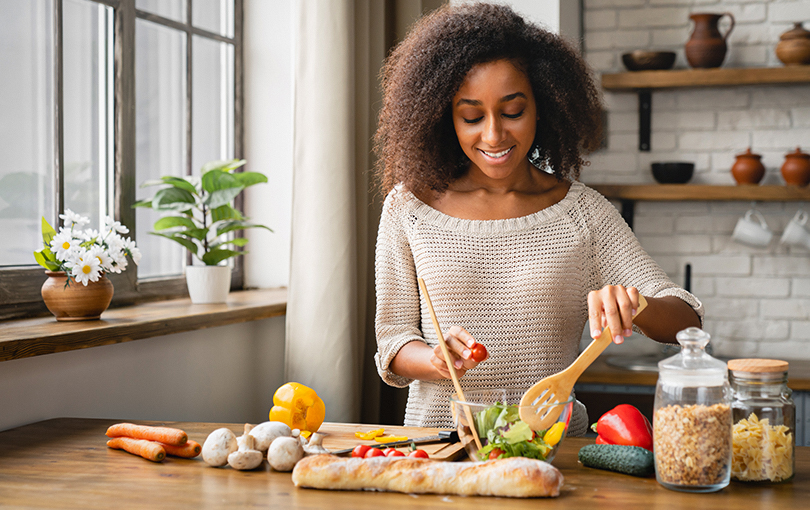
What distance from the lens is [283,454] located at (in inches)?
39.6

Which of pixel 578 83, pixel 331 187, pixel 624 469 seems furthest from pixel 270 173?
pixel 624 469

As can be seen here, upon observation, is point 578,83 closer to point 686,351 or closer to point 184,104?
point 686,351

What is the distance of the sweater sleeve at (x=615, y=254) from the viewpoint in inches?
58.6

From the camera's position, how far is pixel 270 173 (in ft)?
8.13

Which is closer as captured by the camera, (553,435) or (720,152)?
(553,435)

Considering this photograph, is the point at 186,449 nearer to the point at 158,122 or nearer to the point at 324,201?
the point at 324,201

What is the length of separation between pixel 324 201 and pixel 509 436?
1.14 meters

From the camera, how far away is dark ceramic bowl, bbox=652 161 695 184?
2.80m

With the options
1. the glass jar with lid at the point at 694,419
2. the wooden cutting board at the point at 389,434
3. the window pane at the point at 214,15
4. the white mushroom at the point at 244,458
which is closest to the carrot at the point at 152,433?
the white mushroom at the point at 244,458

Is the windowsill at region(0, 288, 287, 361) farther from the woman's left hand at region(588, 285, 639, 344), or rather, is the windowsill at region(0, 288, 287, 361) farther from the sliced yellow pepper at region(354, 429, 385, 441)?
the woman's left hand at region(588, 285, 639, 344)

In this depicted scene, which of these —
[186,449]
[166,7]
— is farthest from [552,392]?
[166,7]

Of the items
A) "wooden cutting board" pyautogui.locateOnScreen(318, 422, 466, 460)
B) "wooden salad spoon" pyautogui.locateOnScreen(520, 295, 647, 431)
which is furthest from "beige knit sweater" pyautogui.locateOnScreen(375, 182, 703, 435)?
"wooden salad spoon" pyautogui.locateOnScreen(520, 295, 647, 431)

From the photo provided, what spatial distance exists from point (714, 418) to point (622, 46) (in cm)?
244

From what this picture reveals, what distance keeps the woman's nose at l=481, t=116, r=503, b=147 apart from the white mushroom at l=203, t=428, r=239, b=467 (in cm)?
74
